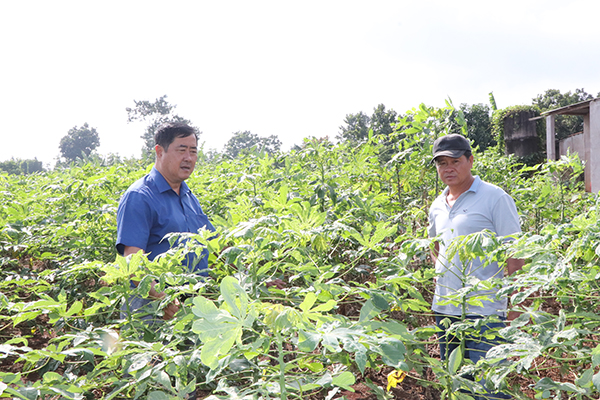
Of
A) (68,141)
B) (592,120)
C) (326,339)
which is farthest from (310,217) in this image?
(68,141)

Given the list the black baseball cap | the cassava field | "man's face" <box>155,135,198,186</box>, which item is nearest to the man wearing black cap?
the black baseball cap

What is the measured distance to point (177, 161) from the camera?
2838 millimetres

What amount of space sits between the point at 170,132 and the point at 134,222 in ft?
2.26

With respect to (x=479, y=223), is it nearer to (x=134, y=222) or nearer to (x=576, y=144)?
(x=134, y=222)

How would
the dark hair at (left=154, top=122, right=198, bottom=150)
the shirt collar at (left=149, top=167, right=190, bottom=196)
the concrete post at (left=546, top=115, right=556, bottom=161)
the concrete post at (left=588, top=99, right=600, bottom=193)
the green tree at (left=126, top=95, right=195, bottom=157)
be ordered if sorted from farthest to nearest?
the green tree at (left=126, top=95, right=195, bottom=157) → the concrete post at (left=546, top=115, right=556, bottom=161) → the concrete post at (left=588, top=99, right=600, bottom=193) → the dark hair at (left=154, top=122, right=198, bottom=150) → the shirt collar at (left=149, top=167, right=190, bottom=196)

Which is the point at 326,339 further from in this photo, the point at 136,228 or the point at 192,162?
the point at 192,162

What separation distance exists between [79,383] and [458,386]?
1.33m

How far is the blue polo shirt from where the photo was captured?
2.46 m

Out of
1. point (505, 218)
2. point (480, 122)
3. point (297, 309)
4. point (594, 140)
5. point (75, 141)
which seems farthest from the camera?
point (75, 141)

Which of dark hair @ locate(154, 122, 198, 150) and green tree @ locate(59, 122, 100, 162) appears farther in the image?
green tree @ locate(59, 122, 100, 162)

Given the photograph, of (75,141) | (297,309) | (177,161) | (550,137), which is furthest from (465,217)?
(75,141)

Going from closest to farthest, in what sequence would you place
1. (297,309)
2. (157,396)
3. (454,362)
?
1. (157,396)
2. (297,309)
3. (454,362)

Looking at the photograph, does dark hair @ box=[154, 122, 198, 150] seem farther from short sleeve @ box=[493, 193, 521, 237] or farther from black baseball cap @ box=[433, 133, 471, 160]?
short sleeve @ box=[493, 193, 521, 237]

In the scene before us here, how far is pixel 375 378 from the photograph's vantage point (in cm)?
321
